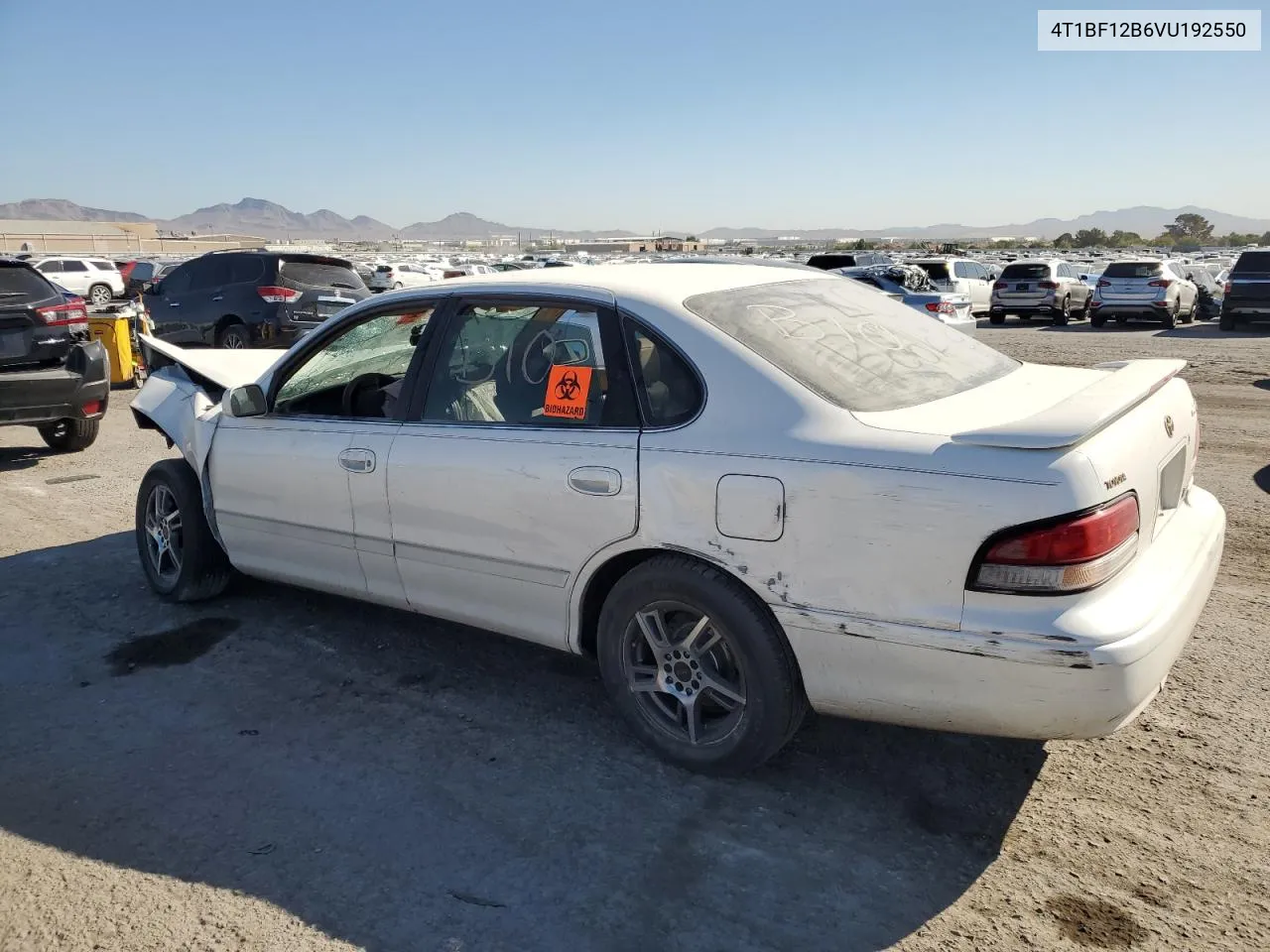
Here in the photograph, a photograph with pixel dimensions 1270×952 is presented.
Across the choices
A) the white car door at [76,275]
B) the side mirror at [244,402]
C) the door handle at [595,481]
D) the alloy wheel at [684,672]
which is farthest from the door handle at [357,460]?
the white car door at [76,275]

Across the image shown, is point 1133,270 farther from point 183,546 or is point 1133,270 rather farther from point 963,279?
point 183,546

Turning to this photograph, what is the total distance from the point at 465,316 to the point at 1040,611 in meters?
2.38

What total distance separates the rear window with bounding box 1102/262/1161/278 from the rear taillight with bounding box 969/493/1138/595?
21.8m

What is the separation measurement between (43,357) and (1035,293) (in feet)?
68.5

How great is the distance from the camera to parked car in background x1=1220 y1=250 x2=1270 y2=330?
749 inches

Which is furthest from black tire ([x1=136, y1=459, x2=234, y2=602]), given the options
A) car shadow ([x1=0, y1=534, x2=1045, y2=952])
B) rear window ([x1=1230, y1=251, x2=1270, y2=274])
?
rear window ([x1=1230, y1=251, x2=1270, y2=274])

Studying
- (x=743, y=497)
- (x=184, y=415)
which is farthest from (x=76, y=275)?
(x=743, y=497)

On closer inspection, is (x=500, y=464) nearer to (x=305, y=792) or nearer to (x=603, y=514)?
(x=603, y=514)

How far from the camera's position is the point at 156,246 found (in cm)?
8856

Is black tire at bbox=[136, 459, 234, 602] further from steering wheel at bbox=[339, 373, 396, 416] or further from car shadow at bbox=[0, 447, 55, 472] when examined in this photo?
car shadow at bbox=[0, 447, 55, 472]

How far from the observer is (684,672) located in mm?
3277

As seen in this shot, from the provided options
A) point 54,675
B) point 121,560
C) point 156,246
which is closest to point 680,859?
point 54,675

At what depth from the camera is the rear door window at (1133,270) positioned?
21.5 m

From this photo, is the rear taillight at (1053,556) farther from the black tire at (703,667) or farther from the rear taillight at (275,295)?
the rear taillight at (275,295)
